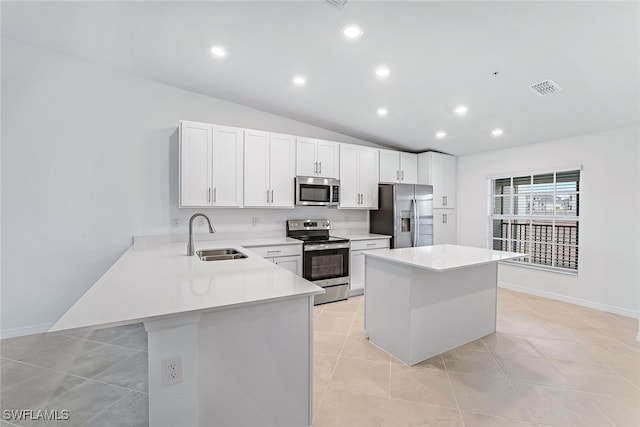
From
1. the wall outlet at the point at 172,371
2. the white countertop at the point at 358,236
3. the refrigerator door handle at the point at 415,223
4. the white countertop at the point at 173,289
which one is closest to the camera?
the white countertop at the point at 173,289

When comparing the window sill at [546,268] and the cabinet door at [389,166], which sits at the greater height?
the cabinet door at [389,166]

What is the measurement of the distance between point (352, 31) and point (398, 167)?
3.00 metres

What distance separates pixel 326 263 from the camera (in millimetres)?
3877

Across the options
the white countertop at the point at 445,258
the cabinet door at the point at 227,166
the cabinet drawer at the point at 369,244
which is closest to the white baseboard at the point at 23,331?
the cabinet door at the point at 227,166

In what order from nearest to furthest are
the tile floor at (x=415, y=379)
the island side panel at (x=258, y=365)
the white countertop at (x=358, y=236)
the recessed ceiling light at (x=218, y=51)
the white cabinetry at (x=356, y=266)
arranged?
Answer: the island side panel at (x=258, y=365) < the tile floor at (x=415, y=379) < the recessed ceiling light at (x=218, y=51) < the white cabinetry at (x=356, y=266) < the white countertop at (x=358, y=236)

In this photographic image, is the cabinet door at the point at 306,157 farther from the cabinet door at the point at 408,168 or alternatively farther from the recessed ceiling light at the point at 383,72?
the cabinet door at the point at 408,168

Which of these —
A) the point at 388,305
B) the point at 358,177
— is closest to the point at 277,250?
the point at 388,305

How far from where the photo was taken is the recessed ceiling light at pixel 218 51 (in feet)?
8.71

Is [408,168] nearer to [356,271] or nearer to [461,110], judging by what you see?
[461,110]

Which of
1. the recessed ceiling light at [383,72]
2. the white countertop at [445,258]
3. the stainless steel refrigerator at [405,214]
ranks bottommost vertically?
the white countertop at [445,258]

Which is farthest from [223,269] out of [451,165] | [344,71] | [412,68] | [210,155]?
[451,165]

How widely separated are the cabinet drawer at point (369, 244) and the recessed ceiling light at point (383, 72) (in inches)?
89.3

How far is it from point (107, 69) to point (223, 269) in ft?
10.3

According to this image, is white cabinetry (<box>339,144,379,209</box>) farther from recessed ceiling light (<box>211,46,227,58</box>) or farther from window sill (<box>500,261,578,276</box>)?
window sill (<box>500,261,578,276</box>)
